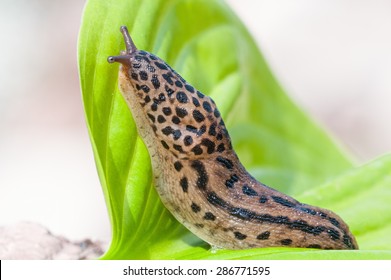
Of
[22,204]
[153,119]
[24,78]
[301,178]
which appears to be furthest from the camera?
[24,78]

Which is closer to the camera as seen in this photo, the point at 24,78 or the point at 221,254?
the point at 221,254

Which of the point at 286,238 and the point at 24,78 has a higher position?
the point at 24,78

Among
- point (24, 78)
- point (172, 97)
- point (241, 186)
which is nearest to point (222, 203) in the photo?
point (241, 186)

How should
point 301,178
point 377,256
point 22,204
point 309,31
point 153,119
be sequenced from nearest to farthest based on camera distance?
1. point 377,256
2. point 153,119
3. point 301,178
4. point 22,204
5. point 309,31

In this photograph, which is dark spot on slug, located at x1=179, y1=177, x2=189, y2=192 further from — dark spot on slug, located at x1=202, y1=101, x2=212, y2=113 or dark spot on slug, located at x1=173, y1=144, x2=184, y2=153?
dark spot on slug, located at x1=202, y1=101, x2=212, y2=113

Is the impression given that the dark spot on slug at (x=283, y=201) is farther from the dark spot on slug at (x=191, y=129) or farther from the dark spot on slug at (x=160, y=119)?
the dark spot on slug at (x=160, y=119)

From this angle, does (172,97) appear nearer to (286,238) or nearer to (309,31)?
(286,238)

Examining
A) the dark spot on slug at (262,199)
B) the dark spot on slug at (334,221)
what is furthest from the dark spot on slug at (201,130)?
the dark spot on slug at (334,221)
